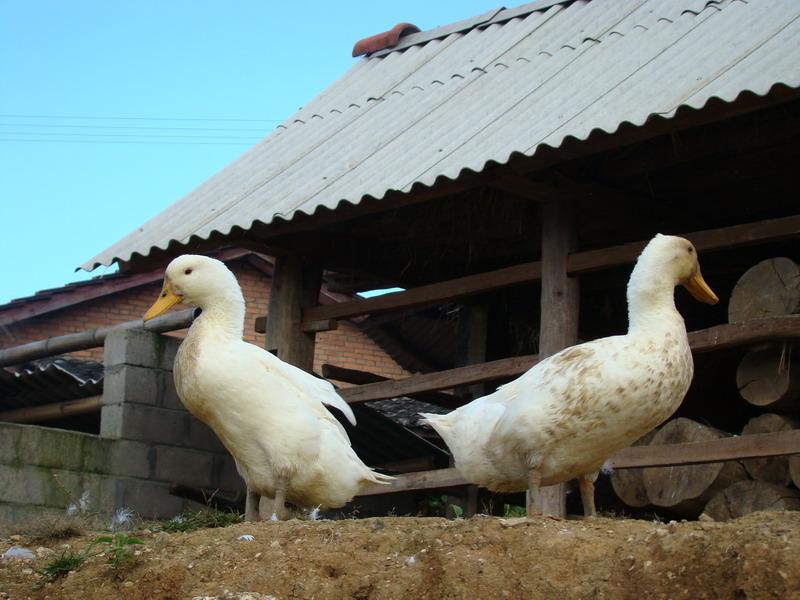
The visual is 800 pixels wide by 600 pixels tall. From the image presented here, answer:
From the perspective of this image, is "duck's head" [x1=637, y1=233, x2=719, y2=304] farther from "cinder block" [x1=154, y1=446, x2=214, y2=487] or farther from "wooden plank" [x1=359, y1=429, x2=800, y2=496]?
"cinder block" [x1=154, y1=446, x2=214, y2=487]

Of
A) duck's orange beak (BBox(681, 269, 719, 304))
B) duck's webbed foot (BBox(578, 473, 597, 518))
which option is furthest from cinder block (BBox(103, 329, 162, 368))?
duck's orange beak (BBox(681, 269, 719, 304))

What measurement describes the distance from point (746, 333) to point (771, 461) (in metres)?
1.10

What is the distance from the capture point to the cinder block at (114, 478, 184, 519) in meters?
11.1

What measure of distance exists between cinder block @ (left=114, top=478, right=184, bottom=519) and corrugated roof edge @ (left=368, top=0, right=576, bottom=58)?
15.0ft

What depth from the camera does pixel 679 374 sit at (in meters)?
6.76

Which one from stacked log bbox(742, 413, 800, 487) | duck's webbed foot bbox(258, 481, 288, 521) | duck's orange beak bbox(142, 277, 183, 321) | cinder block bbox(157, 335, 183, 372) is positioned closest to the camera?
duck's webbed foot bbox(258, 481, 288, 521)

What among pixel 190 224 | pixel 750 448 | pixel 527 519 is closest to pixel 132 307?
pixel 190 224

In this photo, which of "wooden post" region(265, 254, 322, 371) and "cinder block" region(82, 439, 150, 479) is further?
"cinder block" region(82, 439, 150, 479)

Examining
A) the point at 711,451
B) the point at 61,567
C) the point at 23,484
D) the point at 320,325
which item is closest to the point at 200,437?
the point at 23,484

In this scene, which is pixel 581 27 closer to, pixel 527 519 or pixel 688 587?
pixel 527 519

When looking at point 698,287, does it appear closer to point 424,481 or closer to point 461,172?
point 461,172

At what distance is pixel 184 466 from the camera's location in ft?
38.4

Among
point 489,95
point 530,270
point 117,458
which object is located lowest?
point 117,458

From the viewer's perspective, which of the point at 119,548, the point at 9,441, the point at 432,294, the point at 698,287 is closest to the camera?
the point at 119,548
